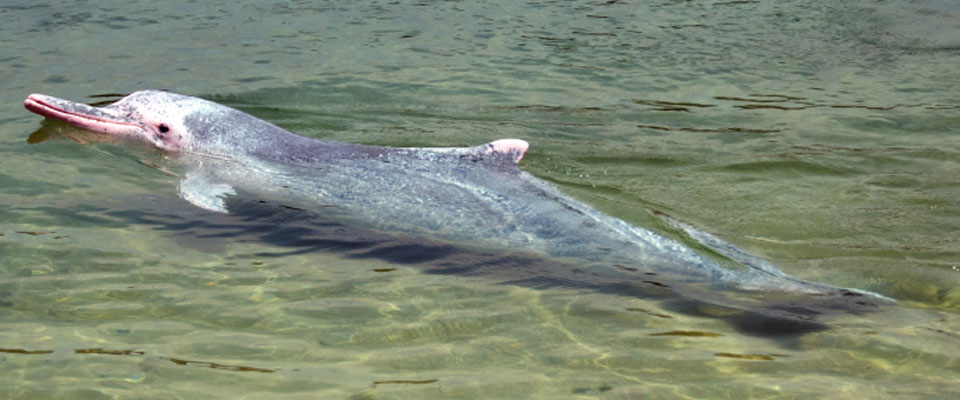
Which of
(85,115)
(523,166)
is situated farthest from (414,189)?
(85,115)

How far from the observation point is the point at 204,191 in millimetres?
7855

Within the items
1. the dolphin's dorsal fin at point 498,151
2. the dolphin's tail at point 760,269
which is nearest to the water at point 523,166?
the dolphin's tail at point 760,269

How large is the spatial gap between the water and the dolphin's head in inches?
11.5

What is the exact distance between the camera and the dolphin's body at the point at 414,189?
631cm

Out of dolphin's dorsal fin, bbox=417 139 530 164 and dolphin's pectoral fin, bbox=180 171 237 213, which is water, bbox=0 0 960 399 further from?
dolphin's dorsal fin, bbox=417 139 530 164

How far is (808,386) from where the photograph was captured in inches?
173

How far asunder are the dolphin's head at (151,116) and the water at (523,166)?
29cm

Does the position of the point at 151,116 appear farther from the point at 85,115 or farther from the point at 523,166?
the point at 523,166

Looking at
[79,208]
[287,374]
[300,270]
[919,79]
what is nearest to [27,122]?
[79,208]

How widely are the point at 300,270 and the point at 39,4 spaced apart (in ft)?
42.7

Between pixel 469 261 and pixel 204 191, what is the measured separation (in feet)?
8.73

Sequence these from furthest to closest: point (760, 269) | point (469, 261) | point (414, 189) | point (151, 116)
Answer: point (151, 116)
point (414, 189)
point (469, 261)
point (760, 269)

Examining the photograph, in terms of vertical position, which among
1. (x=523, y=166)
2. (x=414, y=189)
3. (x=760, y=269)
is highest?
(x=414, y=189)

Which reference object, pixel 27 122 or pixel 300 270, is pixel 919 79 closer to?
pixel 300 270
